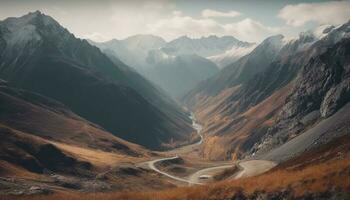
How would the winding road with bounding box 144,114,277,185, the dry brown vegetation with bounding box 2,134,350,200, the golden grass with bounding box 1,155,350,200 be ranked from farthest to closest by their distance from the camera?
1. the winding road with bounding box 144,114,277,185
2. the golden grass with bounding box 1,155,350,200
3. the dry brown vegetation with bounding box 2,134,350,200

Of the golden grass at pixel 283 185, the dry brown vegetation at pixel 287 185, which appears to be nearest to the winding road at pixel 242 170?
the golden grass at pixel 283 185

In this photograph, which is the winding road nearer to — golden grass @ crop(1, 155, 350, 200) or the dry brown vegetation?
golden grass @ crop(1, 155, 350, 200)

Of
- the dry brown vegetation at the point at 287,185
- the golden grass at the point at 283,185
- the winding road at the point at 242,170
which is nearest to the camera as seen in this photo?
the dry brown vegetation at the point at 287,185

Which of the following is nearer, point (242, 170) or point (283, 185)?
point (283, 185)

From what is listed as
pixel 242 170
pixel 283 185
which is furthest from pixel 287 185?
pixel 242 170

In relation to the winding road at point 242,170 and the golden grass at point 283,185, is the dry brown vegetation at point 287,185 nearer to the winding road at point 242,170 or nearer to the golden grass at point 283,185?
the golden grass at point 283,185

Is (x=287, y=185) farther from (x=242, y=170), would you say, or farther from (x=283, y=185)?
(x=242, y=170)

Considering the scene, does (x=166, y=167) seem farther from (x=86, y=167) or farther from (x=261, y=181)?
(x=261, y=181)

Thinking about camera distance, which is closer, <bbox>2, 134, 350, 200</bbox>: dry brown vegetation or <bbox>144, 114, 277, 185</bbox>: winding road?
<bbox>2, 134, 350, 200</bbox>: dry brown vegetation

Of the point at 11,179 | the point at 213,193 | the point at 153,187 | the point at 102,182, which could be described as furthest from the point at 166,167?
the point at 213,193

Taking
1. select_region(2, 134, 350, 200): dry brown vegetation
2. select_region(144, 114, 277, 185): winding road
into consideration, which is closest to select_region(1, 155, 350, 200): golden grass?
select_region(2, 134, 350, 200): dry brown vegetation

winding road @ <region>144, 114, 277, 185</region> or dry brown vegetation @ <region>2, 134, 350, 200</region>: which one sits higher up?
winding road @ <region>144, 114, 277, 185</region>
